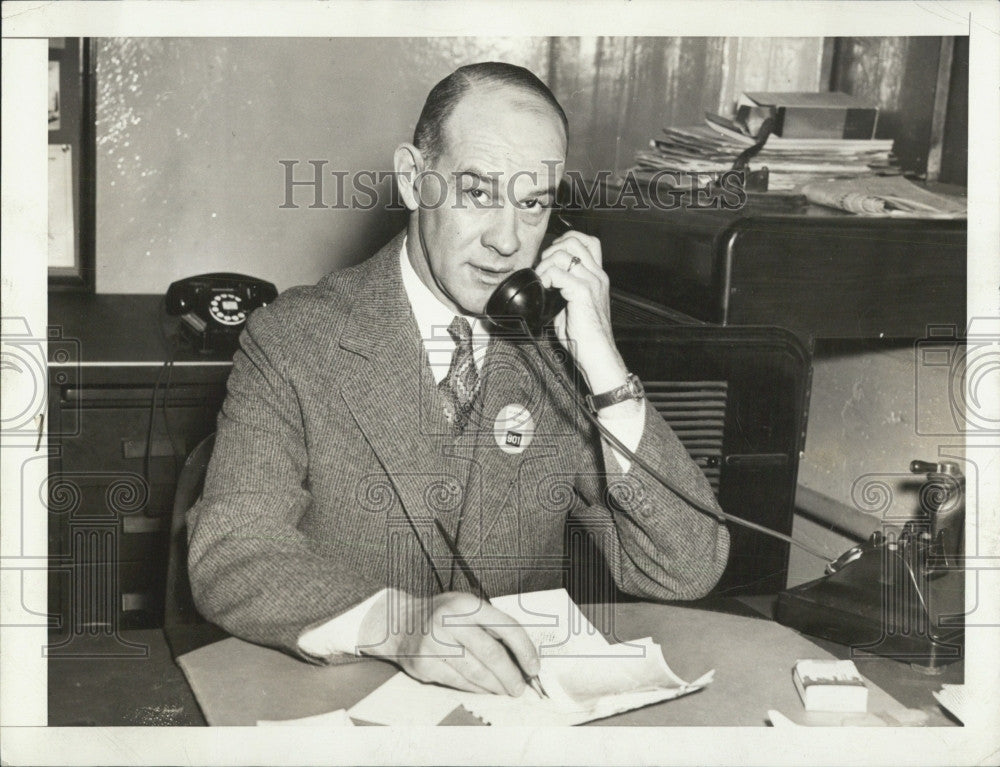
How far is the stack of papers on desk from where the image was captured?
1.02 metres

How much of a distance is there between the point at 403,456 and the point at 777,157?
0.91 m

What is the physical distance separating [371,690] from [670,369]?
0.78m

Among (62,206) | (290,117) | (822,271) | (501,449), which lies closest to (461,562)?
(501,449)

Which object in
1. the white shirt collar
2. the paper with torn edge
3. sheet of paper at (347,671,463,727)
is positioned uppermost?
the white shirt collar

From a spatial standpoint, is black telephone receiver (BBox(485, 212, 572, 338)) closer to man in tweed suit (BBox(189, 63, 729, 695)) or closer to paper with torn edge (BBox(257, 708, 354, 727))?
man in tweed suit (BBox(189, 63, 729, 695))

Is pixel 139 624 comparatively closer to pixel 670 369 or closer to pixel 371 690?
pixel 371 690

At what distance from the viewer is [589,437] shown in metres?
1.40

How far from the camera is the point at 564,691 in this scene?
1061 millimetres

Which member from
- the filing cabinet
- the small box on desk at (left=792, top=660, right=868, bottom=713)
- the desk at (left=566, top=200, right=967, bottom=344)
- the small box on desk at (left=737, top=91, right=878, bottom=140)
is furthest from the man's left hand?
the filing cabinet

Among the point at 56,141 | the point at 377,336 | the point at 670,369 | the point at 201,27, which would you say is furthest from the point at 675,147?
the point at 56,141

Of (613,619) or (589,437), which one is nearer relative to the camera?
(613,619)

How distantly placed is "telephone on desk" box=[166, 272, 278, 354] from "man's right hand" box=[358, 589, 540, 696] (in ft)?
3.08

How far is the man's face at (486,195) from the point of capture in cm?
130

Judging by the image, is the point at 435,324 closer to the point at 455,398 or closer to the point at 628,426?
the point at 455,398
